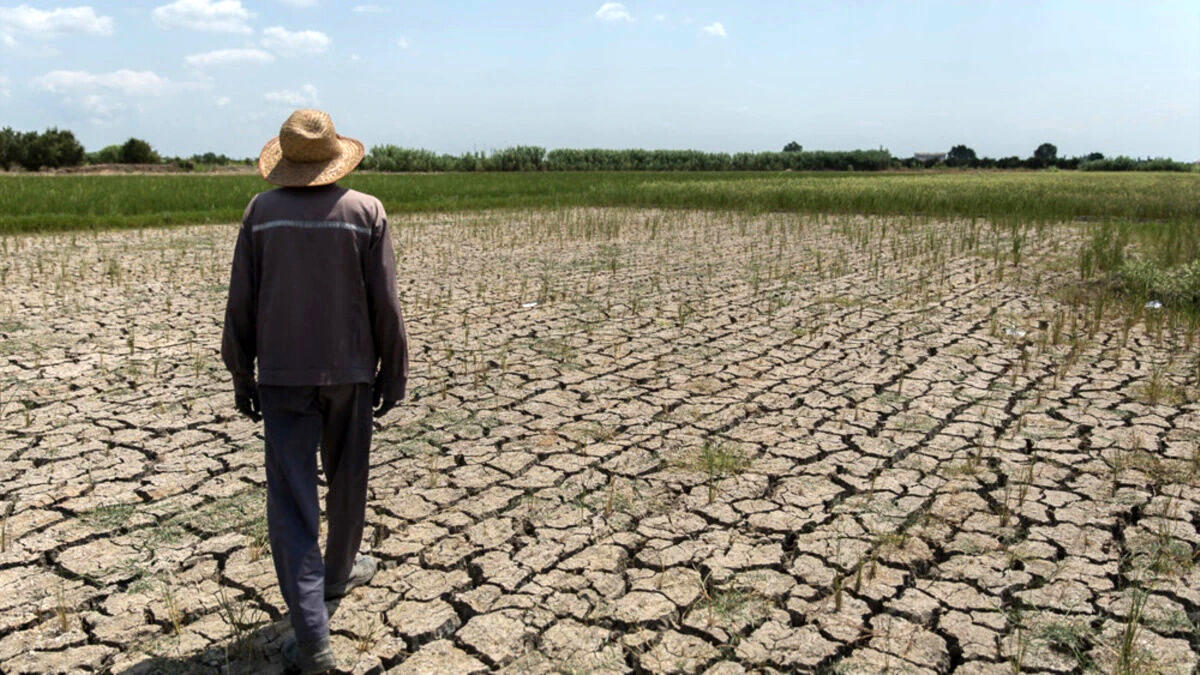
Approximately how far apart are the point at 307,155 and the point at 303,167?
0.13ft

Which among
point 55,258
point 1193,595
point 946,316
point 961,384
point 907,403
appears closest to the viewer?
point 1193,595

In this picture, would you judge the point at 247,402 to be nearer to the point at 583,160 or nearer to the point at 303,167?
the point at 303,167

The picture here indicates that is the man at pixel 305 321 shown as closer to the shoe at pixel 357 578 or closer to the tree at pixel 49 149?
the shoe at pixel 357 578

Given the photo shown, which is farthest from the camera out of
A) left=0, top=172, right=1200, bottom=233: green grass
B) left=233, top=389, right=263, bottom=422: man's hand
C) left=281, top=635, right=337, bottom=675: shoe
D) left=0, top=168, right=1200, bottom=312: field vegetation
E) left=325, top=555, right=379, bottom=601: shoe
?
left=0, top=172, right=1200, bottom=233: green grass

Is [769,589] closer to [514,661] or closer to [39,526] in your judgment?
[514,661]

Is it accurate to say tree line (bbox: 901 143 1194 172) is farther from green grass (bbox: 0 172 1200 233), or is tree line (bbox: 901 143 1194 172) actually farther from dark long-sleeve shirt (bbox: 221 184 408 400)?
dark long-sleeve shirt (bbox: 221 184 408 400)

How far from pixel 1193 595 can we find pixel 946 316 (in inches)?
205

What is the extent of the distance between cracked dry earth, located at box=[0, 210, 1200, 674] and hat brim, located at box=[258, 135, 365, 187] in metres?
1.44

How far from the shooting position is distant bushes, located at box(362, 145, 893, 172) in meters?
49.1

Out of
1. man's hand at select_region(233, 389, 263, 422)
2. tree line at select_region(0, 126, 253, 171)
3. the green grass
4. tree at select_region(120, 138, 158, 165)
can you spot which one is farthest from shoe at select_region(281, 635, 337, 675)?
tree at select_region(120, 138, 158, 165)

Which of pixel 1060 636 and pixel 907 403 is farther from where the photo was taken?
pixel 907 403

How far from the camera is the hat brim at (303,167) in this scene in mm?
2824

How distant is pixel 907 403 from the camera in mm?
5691

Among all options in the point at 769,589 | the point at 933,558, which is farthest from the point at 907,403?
the point at 769,589
